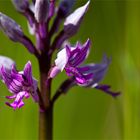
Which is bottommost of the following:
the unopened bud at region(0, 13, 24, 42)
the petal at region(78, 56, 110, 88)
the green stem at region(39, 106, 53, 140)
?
the green stem at region(39, 106, 53, 140)

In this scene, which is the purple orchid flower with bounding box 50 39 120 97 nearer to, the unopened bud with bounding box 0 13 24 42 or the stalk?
the stalk

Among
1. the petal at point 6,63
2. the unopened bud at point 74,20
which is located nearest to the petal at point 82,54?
the unopened bud at point 74,20

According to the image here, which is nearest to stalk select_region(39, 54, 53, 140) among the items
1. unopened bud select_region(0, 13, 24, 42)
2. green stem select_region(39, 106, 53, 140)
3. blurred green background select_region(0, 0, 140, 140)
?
green stem select_region(39, 106, 53, 140)

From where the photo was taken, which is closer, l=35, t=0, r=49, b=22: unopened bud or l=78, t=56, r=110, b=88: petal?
l=35, t=0, r=49, b=22: unopened bud

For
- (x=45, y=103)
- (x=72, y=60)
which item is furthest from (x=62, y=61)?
(x=45, y=103)

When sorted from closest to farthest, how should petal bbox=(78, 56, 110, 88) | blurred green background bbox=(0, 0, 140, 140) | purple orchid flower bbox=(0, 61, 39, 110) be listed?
1. purple orchid flower bbox=(0, 61, 39, 110)
2. petal bbox=(78, 56, 110, 88)
3. blurred green background bbox=(0, 0, 140, 140)

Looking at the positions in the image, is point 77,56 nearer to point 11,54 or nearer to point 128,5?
point 128,5

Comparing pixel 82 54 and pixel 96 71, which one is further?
pixel 96 71

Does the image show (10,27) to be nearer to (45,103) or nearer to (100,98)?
(45,103)

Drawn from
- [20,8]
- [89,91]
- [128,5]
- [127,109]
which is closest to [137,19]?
[128,5]

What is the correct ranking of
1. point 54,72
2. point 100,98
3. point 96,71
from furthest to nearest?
point 100,98
point 96,71
point 54,72
